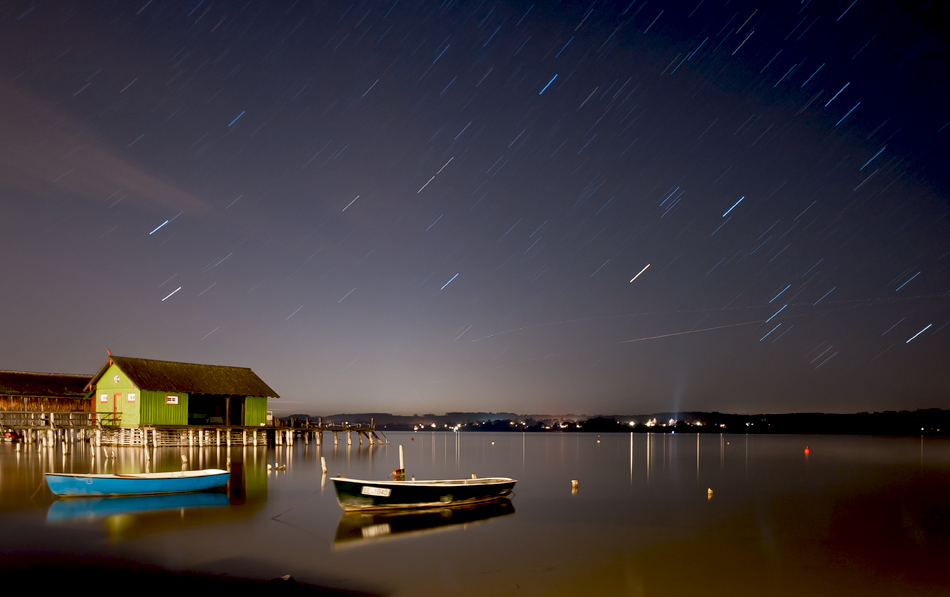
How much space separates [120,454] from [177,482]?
2263 cm

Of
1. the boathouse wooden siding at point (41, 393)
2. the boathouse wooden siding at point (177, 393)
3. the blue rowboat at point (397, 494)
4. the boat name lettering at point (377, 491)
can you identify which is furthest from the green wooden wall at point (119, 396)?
the boat name lettering at point (377, 491)

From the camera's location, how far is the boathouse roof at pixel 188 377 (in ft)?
164

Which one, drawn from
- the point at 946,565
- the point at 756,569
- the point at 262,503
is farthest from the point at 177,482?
the point at 946,565

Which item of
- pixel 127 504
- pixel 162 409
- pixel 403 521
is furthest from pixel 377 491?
pixel 162 409

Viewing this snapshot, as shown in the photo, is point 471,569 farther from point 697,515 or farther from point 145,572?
point 697,515

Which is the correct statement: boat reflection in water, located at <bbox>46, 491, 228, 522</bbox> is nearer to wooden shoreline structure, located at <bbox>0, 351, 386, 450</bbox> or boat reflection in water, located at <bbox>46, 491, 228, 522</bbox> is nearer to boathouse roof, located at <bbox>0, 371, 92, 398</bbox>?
wooden shoreline structure, located at <bbox>0, 351, 386, 450</bbox>

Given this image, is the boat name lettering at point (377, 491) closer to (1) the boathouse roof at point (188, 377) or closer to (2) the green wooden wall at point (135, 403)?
(1) the boathouse roof at point (188, 377)

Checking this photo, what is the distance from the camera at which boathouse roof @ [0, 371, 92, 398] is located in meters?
56.9

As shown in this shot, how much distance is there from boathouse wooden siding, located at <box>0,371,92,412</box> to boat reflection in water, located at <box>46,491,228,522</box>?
3569 cm

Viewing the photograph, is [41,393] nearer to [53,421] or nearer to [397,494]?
[53,421]

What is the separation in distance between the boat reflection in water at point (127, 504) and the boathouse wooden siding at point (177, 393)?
88.3 feet

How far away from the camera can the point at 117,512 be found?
21750 mm

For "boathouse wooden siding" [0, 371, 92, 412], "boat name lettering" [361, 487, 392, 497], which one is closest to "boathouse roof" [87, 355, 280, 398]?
"boathouse wooden siding" [0, 371, 92, 412]

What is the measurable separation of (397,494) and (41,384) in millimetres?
52682
